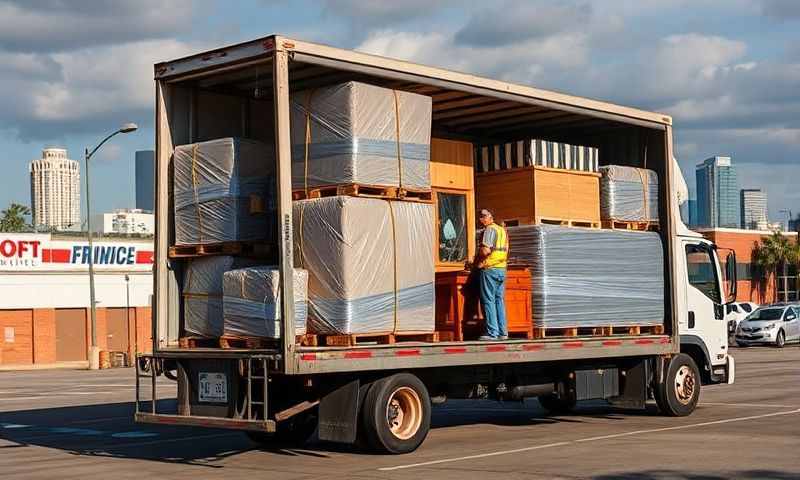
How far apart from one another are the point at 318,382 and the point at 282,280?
54.7 inches

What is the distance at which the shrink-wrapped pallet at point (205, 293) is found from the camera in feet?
43.1

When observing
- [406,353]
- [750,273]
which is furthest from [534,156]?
[750,273]

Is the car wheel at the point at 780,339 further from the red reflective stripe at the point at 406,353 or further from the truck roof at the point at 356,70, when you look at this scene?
the red reflective stripe at the point at 406,353

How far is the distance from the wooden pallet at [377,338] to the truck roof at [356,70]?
2.72 meters

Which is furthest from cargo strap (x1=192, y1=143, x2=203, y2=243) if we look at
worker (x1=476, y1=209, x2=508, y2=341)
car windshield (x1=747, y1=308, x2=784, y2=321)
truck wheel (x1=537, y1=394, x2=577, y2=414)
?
car windshield (x1=747, y1=308, x2=784, y2=321)

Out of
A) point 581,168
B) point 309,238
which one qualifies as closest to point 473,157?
point 581,168

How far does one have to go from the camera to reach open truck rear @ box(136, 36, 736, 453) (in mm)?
12047

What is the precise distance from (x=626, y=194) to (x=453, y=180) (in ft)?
9.19

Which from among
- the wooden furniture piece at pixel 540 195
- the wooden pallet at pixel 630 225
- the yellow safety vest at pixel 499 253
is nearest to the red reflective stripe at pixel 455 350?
the yellow safety vest at pixel 499 253

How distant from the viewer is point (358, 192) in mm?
12602

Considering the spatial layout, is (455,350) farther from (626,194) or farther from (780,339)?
(780,339)

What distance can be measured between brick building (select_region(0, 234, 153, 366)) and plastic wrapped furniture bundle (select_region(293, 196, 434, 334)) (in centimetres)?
3684

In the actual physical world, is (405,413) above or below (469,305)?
below

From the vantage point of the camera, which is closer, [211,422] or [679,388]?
[211,422]
